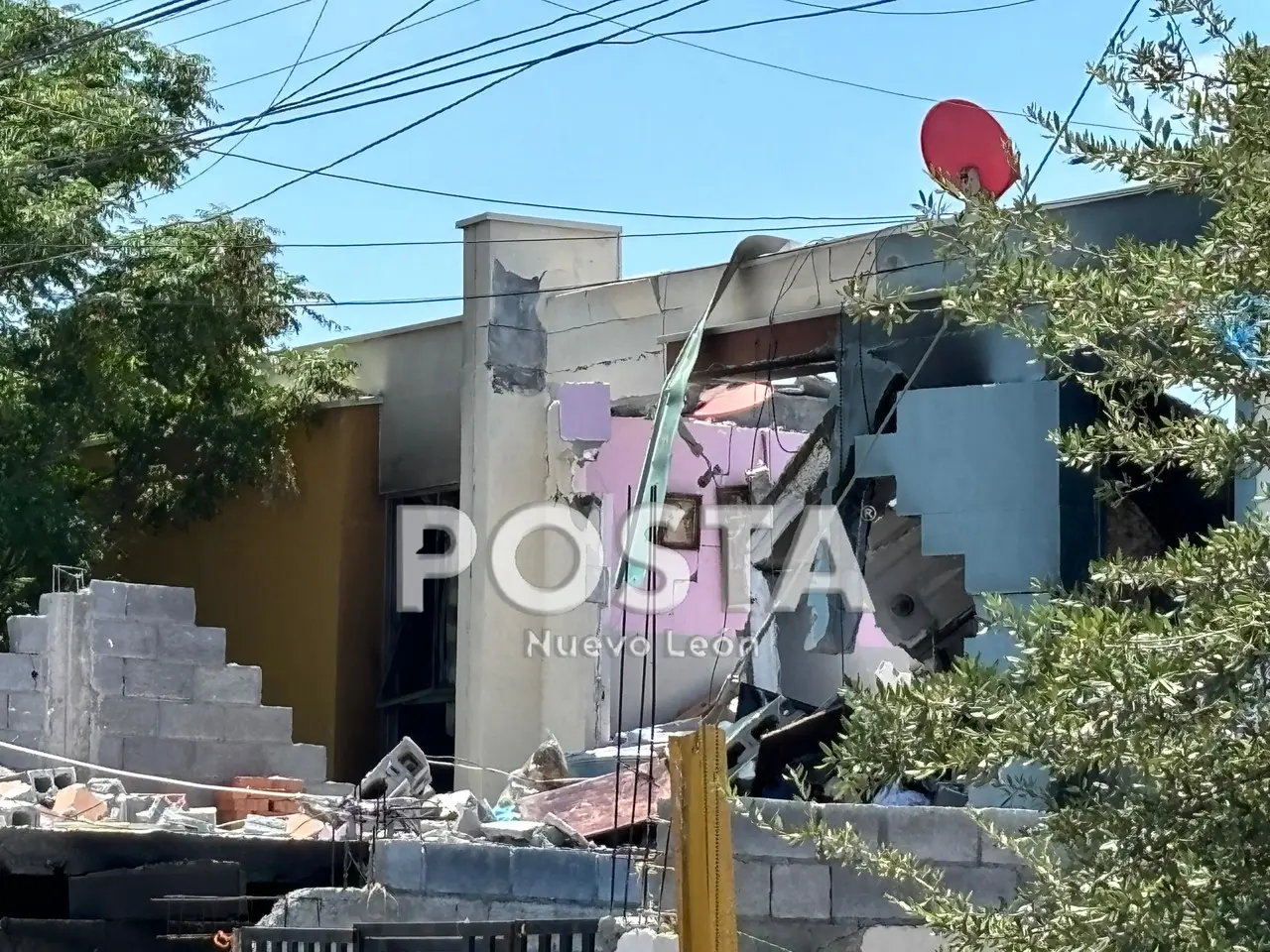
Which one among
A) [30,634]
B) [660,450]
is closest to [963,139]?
[660,450]

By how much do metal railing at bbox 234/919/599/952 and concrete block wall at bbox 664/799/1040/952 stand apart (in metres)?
0.59

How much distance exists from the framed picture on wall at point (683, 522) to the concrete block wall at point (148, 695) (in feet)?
14.5

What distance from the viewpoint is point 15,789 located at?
10.3 metres

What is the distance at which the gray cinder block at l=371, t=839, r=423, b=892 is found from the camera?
274 inches

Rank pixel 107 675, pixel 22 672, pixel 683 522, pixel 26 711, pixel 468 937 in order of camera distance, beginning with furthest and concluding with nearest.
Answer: pixel 683 522 < pixel 22 672 < pixel 26 711 < pixel 107 675 < pixel 468 937

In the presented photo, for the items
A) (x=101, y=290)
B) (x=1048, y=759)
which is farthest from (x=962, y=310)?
(x=101, y=290)

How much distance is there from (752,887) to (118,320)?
462 inches

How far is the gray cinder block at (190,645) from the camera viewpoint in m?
11.7

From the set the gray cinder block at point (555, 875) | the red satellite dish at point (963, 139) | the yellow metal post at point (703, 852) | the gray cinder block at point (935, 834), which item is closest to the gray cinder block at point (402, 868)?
the gray cinder block at point (555, 875)

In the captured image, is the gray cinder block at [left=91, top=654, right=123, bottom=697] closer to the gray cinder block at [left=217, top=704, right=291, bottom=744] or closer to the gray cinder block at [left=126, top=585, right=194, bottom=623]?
the gray cinder block at [left=126, top=585, right=194, bottom=623]

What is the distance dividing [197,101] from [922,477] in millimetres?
10984

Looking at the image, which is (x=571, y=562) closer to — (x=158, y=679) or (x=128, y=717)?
(x=158, y=679)

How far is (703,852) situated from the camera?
537 cm

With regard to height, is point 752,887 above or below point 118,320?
below
